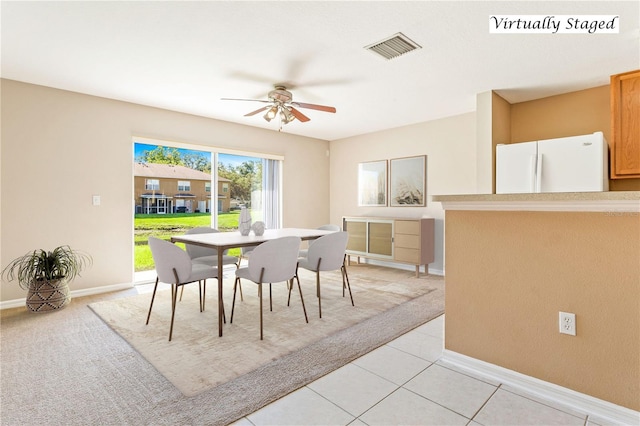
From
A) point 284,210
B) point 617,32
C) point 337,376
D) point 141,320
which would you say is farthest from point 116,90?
point 617,32

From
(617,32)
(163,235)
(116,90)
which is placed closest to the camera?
(617,32)

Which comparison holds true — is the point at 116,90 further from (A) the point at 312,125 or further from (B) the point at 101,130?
(A) the point at 312,125

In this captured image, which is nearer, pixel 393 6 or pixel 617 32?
pixel 393 6

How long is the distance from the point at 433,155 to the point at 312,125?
6.52 feet

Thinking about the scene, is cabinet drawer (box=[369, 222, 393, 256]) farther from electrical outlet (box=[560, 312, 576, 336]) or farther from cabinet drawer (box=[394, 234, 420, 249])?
electrical outlet (box=[560, 312, 576, 336])

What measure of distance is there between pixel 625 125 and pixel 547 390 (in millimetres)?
2829

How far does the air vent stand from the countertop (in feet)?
4.46

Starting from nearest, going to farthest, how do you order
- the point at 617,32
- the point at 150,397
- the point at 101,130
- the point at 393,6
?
1. the point at 150,397
2. the point at 393,6
3. the point at 617,32
4. the point at 101,130

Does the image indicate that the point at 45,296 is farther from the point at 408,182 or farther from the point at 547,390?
the point at 408,182

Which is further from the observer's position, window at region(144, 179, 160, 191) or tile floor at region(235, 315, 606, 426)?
window at region(144, 179, 160, 191)

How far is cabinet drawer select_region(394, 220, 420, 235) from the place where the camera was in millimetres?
4547

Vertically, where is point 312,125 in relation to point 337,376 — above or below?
above

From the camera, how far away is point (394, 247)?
→ 15.7 feet

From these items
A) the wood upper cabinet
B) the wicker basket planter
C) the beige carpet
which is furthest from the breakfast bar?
the wicker basket planter
